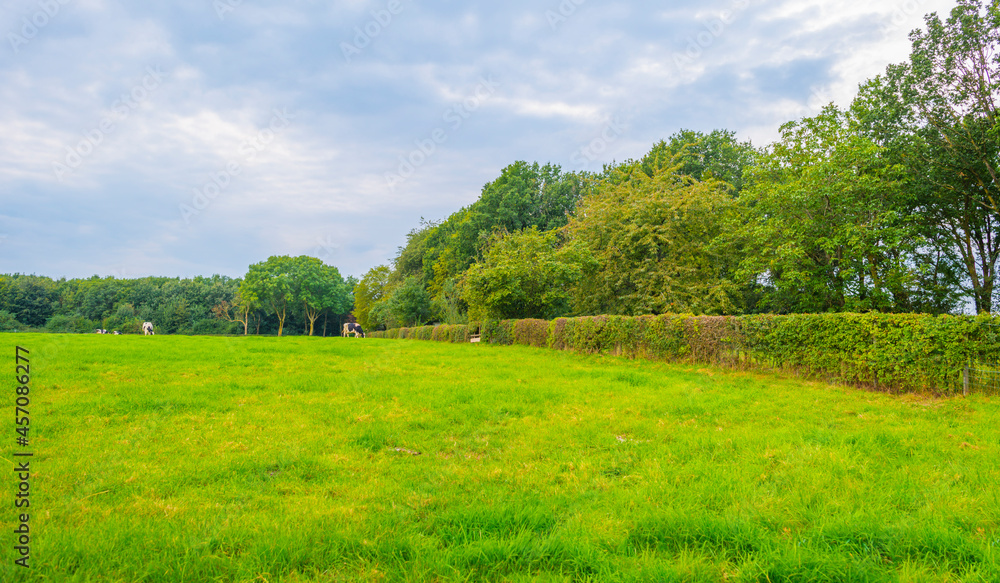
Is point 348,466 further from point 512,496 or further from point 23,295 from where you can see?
point 23,295

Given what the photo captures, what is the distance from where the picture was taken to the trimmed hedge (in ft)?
27.9

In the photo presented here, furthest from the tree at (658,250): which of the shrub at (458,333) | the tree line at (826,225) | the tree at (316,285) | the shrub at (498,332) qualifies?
the tree at (316,285)

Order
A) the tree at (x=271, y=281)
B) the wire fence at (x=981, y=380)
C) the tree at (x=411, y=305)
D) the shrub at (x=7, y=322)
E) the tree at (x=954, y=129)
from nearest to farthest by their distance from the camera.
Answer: the wire fence at (x=981, y=380)
the tree at (x=954, y=129)
the shrub at (x=7, y=322)
the tree at (x=411, y=305)
the tree at (x=271, y=281)

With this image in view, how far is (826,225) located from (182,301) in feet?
243

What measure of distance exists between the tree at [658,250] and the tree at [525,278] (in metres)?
1.45

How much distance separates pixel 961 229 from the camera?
864 inches

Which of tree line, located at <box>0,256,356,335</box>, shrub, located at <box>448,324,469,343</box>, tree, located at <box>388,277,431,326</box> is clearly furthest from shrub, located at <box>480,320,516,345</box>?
tree line, located at <box>0,256,356,335</box>

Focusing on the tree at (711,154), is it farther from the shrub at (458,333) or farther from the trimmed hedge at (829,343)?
the trimmed hedge at (829,343)

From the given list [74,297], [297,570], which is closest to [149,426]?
[297,570]

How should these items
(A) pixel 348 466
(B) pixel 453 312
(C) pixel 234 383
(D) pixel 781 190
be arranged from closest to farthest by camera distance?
(A) pixel 348 466
(C) pixel 234 383
(D) pixel 781 190
(B) pixel 453 312

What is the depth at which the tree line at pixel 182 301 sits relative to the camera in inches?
2074

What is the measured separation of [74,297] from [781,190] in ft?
262

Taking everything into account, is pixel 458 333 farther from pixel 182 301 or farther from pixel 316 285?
pixel 182 301

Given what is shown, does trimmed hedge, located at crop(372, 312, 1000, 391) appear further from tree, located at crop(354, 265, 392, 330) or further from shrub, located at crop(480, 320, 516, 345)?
tree, located at crop(354, 265, 392, 330)
